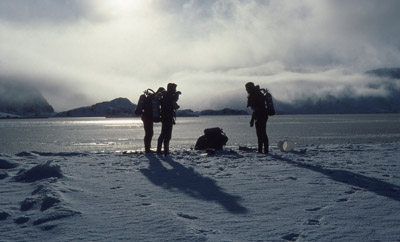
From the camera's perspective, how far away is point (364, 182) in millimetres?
6273

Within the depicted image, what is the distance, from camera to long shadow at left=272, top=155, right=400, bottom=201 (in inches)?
212

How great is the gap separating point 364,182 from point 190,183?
353 centimetres

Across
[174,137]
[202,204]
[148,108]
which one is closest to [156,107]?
[148,108]

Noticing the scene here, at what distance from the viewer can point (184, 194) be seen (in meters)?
5.54

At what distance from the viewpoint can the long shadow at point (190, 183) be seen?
16.4ft

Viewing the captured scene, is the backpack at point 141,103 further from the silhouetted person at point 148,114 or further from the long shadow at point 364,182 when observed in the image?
the long shadow at point 364,182

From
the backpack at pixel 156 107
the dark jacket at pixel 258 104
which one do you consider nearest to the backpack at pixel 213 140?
the dark jacket at pixel 258 104

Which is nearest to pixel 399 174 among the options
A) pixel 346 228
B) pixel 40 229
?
pixel 346 228

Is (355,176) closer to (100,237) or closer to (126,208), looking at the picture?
(126,208)

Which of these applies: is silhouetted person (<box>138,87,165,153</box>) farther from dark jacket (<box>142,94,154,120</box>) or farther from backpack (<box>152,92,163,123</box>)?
backpack (<box>152,92,163,123</box>)

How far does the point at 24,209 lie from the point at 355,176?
648 cm

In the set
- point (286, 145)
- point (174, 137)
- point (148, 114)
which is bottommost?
point (174, 137)

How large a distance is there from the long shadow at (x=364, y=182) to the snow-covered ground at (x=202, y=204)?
2 centimetres

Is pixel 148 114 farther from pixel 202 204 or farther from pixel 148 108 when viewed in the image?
pixel 202 204
